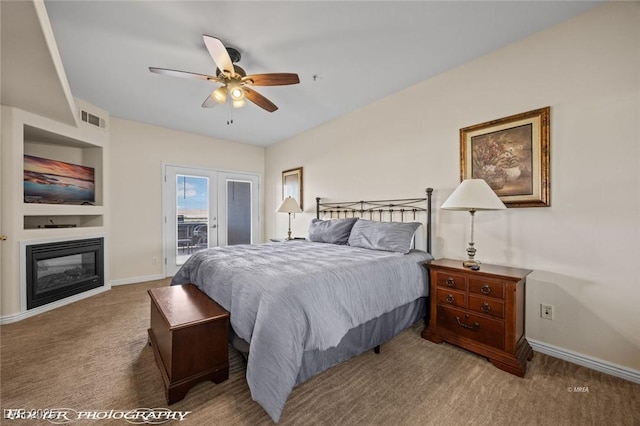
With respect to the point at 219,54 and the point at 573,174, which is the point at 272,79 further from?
the point at 573,174

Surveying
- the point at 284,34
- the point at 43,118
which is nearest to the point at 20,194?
the point at 43,118

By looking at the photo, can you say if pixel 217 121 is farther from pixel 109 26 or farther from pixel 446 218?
pixel 446 218

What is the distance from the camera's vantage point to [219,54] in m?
1.99

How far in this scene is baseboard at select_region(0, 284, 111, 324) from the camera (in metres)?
2.74

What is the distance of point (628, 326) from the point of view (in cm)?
181

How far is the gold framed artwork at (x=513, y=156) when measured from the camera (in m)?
2.15

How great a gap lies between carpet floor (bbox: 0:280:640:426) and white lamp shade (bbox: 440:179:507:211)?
1.24 meters

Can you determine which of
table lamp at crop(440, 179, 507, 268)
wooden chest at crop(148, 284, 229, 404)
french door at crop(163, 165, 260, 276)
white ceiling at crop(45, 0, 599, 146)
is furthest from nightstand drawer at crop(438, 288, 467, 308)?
french door at crop(163, 165, 260, 276)

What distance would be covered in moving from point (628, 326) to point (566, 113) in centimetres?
165

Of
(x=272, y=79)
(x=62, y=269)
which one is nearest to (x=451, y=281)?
(x=272, y=79)

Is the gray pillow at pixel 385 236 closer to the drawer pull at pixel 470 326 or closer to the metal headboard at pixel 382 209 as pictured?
the metal headboard at pixel 382 209

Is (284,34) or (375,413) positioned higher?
(284,34)

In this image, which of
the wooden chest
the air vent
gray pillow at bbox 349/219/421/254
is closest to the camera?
the wooden chest

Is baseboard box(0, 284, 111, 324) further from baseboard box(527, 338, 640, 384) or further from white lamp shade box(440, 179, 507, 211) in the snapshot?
baseboard box(527, 338, 640, 384)
